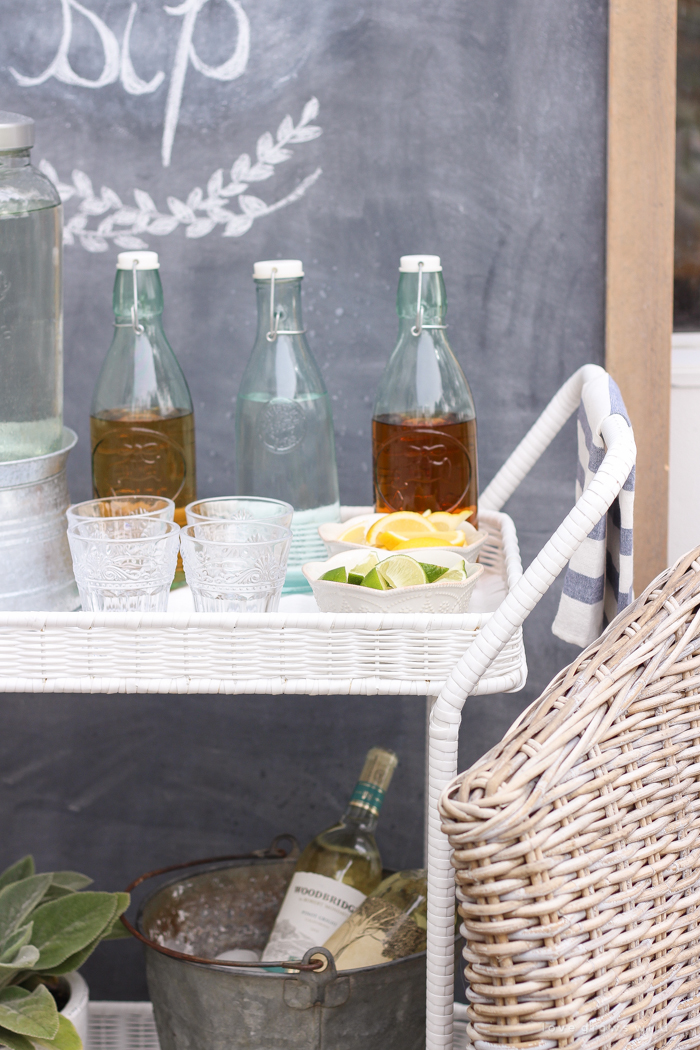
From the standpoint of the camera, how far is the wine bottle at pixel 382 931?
0.96m

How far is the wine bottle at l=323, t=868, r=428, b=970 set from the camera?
0.96 m

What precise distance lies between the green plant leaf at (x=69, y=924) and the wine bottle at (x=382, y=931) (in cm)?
23

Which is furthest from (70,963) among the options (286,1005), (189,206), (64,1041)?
(189,206)

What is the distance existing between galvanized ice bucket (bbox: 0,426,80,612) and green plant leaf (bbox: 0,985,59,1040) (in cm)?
37

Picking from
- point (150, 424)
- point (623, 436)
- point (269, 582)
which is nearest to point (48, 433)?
point (150, 424)

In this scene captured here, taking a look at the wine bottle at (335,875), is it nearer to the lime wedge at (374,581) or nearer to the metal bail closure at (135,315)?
the lime wedge at (374,581)

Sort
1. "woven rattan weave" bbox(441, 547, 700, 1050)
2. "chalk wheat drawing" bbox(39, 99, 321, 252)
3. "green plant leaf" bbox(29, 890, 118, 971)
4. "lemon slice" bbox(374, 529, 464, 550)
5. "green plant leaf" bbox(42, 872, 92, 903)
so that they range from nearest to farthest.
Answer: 1. "woven rattan weave" bbox(441, 547, 700, 1050)
2. "lemon slice" bbox(374, 529, 464, 550)
3. "green plant leaf" bbox(29, 890, 118, 971)
4. "green plant leaf" bbox(42, 872, 92, 903)
5. "chalk wheat drawing" bbox(39, 99, 321, 252)

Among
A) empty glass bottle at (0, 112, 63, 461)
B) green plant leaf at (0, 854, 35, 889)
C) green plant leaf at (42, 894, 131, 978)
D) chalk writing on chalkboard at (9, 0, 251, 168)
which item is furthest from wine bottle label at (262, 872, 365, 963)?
chalk writing on chalkboard at (9, 0, 251, 168)

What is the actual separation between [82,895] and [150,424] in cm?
49

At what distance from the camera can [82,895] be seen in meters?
1.00

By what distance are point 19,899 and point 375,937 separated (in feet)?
1.23

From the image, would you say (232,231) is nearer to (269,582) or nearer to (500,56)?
(500,56)

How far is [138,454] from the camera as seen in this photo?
952 mm

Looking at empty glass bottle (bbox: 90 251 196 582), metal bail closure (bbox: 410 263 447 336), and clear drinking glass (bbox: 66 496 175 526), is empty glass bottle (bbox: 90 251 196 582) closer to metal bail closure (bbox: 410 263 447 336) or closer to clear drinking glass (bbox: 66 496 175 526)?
clear drinking glass (bbox: 66 496 175 526)
